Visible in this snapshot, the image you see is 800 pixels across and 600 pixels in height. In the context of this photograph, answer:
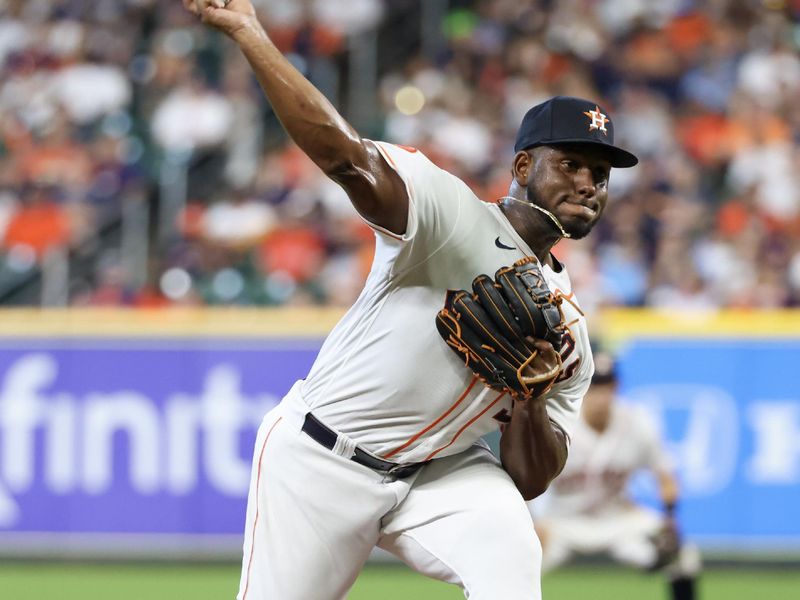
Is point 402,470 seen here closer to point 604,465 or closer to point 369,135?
point 604,465

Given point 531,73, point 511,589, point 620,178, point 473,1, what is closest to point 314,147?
point 511,589

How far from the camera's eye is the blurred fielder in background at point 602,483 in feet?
25.4

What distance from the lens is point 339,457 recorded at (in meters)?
4.13

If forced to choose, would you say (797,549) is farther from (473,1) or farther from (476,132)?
(473,1)

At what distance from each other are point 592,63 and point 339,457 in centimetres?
950

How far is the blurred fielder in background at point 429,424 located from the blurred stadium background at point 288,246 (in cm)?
431

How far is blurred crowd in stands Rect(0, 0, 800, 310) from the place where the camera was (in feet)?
36.3

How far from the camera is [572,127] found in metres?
4.09

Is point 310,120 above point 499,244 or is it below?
above

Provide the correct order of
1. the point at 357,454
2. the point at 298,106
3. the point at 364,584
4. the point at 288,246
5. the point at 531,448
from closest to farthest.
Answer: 1. the point at 298,106
2. the point at 357,454
3. the point at 531,448
4. the point at 364,584
5. the point at 288,246

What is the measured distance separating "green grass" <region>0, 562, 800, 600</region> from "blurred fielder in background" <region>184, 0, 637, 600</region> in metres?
4.10

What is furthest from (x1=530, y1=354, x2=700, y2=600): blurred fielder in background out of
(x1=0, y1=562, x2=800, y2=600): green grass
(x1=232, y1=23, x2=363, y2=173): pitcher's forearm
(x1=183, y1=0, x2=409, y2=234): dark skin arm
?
(x1=232, y1=23, x2=363, y2=173): pitcher's forearm

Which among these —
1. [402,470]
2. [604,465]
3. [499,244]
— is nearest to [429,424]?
[402,470]

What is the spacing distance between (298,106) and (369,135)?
9733 mm
